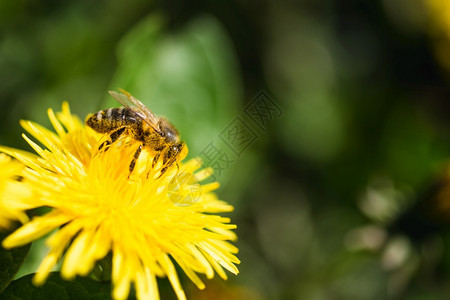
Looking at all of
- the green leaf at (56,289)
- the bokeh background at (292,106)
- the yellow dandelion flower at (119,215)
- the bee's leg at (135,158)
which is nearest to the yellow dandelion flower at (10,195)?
the yellow dandelion flower at (119,215)

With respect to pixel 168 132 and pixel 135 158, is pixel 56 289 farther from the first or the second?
Answer: pixel 168 132

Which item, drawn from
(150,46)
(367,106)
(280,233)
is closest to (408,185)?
(367,106)

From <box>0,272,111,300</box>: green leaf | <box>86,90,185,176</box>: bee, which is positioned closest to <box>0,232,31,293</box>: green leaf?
<box>0,272,111,300</box>: green leaf

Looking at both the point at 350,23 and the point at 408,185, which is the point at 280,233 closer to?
the point at 408,185

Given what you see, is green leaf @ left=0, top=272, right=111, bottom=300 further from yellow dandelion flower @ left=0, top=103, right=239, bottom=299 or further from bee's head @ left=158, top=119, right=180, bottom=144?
bee's head @ left=158, top=119, right=180, bottom=144

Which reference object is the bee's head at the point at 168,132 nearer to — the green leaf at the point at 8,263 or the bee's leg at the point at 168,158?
the bee's leg at the point at 168,158

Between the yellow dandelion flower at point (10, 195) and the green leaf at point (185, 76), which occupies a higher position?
the green leaf at point (185, 76)

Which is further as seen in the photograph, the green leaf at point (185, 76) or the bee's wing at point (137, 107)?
the green leaf at point (185, 76)

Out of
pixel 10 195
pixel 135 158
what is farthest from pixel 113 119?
pixel 10 195

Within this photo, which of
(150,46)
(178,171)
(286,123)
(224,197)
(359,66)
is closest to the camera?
(178,171)
